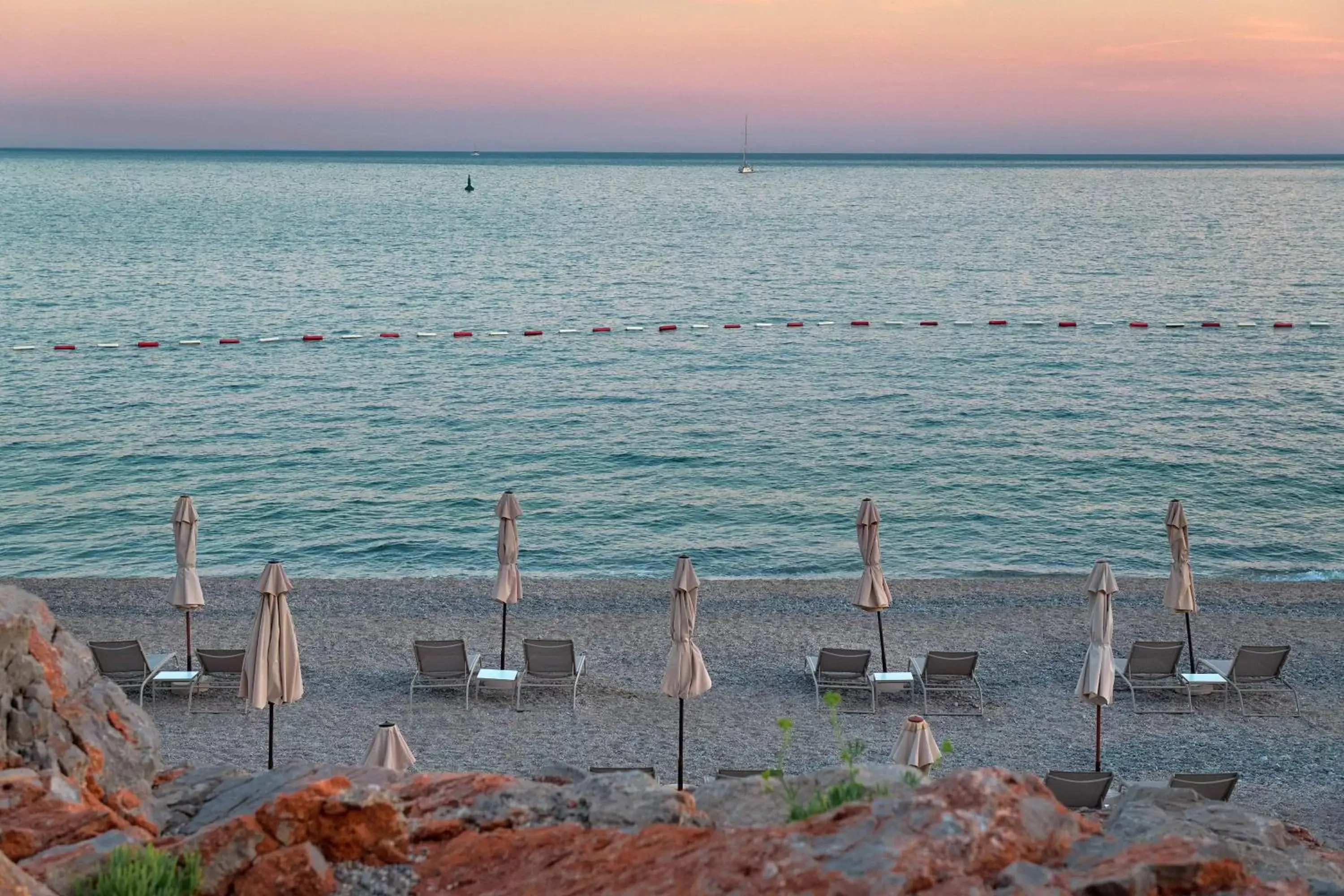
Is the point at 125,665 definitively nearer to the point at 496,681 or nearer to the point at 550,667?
the point at 496,681

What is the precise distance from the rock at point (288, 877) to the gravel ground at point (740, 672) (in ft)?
21.9

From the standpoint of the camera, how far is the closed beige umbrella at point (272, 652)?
12125mm

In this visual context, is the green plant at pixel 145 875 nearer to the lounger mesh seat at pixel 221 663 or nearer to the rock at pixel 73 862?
the rock at pixel 73 862

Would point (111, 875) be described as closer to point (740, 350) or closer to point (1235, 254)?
point (740, 350)

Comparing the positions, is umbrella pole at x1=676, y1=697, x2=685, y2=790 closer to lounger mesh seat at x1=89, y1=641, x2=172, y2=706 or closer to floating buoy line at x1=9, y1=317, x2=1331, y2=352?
lounger mesh seat at x1=89, y1=641, x2=172, y2=706

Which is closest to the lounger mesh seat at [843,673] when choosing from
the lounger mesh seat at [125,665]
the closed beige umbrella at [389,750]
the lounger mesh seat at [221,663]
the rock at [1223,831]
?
the closed beige umbrella at [389,750]

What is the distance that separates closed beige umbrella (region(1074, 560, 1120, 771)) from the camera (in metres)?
13.2

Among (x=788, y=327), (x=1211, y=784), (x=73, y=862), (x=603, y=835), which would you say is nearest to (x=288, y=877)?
(x=73, y=862)

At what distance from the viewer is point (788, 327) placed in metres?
58.2

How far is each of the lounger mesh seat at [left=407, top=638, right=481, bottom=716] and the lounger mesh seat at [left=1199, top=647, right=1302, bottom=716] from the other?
30.6 ft

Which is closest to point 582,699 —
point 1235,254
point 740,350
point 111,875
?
point 111,875

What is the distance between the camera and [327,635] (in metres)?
17.5

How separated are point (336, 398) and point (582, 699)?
1136 inches

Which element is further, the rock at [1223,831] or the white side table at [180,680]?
the white side table at [180,680]
